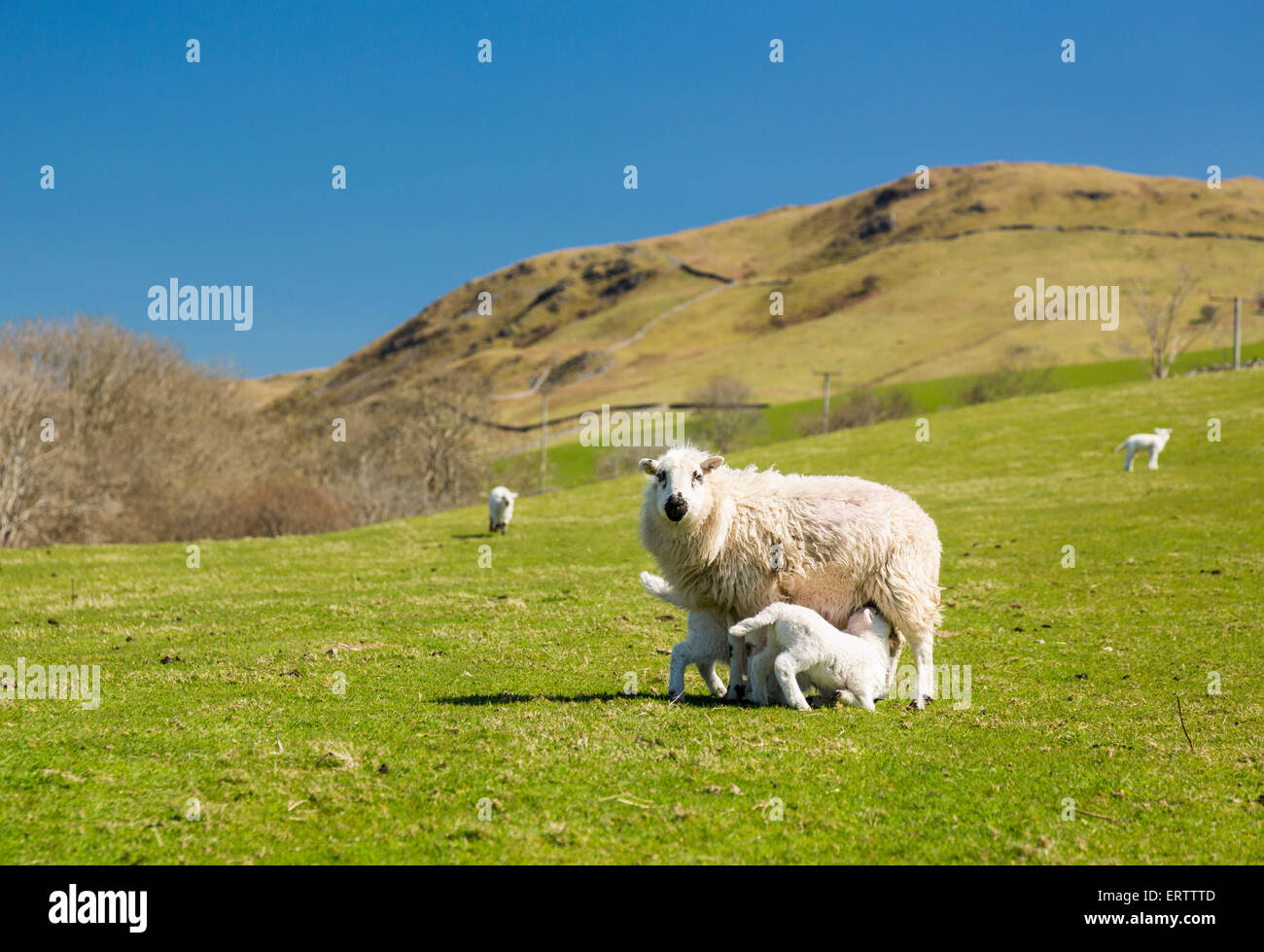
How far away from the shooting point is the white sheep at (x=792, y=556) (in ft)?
39.7

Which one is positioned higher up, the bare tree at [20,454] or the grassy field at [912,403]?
the grassy field at [912,403]

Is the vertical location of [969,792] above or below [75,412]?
below

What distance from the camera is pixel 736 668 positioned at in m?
11.4

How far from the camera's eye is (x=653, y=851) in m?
6.93

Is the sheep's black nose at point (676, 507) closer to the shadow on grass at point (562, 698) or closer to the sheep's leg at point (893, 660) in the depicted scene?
the shadow on grass at point (562, 698)

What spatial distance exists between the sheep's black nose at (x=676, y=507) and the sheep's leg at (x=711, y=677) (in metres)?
1.82

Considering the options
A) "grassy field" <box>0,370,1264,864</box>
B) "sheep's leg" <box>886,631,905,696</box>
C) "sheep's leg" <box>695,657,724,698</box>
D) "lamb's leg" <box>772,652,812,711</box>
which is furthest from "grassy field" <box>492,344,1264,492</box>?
"lamb's leg" <box>772,652,812,711</box>

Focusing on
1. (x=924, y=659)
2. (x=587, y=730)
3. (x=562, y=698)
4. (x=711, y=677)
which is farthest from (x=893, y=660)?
(x=587, y=730)

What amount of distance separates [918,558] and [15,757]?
9999 millimetres

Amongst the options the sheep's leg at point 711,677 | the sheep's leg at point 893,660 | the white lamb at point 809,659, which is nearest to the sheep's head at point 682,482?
the white lamb at point 809,659
